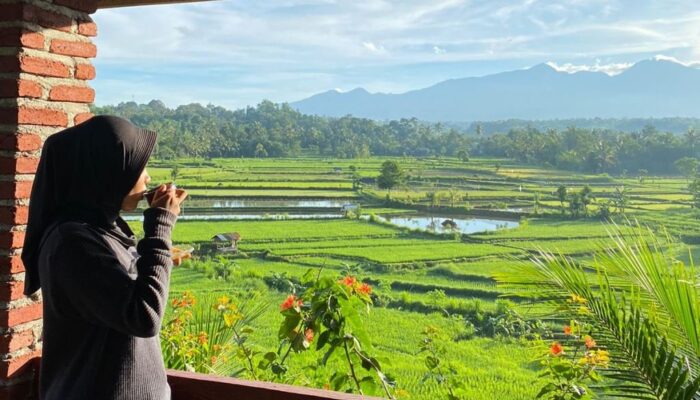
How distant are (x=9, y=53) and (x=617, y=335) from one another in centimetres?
195

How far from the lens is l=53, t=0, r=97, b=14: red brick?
1845mm

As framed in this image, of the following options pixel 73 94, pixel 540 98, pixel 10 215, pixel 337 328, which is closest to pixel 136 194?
pixel 10 215

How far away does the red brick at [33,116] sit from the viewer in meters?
1.71

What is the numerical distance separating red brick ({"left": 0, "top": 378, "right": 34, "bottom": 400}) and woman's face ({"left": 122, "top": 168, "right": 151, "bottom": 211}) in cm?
90

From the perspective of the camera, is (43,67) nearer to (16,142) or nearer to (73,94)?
(73,94)

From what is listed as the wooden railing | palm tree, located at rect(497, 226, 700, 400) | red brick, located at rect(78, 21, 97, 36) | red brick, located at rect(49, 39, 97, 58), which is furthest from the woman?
palm tree, located at rect(497, 226, 700, 400)

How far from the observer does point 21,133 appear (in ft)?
5.65

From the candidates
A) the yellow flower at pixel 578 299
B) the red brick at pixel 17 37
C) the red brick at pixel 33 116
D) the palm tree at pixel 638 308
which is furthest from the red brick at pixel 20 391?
the yellow flower at pixel 578 299

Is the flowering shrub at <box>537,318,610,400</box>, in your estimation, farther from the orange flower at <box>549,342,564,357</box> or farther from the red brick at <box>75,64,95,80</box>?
the red brick at <box>75,64,95,80</box>

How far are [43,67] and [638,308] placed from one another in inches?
73.7

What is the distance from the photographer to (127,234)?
Answer: 1.33m

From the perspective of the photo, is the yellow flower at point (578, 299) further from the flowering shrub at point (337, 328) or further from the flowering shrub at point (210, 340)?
the flowering shrub at point (210, 340)

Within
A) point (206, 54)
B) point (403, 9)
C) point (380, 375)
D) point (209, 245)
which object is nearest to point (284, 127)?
point (209, 245)

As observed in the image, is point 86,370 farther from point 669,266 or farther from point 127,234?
point 669,266
